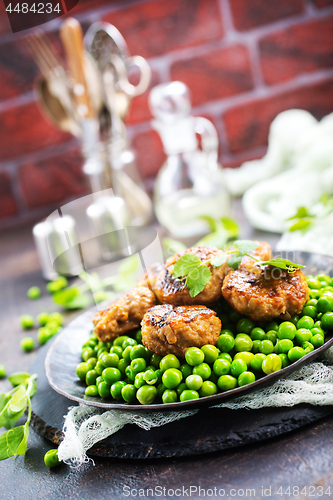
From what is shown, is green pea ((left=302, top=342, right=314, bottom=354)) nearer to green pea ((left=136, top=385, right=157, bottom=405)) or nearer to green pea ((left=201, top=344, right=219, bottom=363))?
green pea ((left=201, top=344, right=219, bottom=363))

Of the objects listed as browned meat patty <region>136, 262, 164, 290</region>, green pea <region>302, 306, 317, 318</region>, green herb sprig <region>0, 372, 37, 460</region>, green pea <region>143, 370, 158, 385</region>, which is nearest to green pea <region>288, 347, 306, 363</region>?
green pea <region>302, 306, 317, 318</region>

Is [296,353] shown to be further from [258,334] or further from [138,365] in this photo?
A: [138,365]

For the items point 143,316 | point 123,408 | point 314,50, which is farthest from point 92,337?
point 314,50

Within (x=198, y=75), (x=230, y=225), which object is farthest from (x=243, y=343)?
(x=198, y=75)

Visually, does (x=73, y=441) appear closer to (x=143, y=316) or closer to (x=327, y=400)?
(x=143, y=316)

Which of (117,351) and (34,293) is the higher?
(117,351)

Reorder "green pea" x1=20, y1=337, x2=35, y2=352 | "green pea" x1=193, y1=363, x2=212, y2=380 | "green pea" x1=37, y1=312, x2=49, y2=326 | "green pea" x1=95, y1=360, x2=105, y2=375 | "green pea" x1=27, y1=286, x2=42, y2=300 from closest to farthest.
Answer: "green pea" x1=193, y1=363, x2=212, y2=380 → "green pea" x1=95, y1=360, x2=105, y2=375 → "green pea" x1=20, y1=337, x2=35, y2=352 → "green pea" x1=37, y1=312, x2=49, y2=326 → "green pea" x1=27, y1=286, x2=42, y2=300
